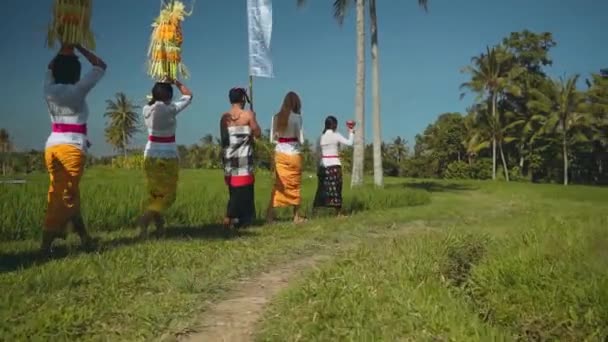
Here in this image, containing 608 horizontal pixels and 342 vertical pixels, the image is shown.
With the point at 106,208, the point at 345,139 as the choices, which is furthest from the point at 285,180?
the point at 106,208

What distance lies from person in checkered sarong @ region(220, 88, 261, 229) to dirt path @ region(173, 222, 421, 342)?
77.5 inches

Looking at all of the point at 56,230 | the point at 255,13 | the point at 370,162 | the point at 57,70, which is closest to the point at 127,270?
the point at 56,230

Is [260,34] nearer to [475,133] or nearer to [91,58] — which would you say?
[91,58]

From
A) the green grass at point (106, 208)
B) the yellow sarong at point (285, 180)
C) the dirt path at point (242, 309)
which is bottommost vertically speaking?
the dirt path at point (242, 309)

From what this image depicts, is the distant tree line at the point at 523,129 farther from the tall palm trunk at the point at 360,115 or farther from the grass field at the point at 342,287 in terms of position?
the grass field at the point at 342,287

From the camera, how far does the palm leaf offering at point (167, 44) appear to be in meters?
6.43

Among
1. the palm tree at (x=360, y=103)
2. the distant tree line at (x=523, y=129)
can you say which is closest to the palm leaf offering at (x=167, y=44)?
the palm tree at (x=360, y=103)

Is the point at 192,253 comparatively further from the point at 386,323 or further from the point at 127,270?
the point at 386,323

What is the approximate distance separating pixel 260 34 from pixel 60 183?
168 inches

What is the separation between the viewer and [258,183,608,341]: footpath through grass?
294cm

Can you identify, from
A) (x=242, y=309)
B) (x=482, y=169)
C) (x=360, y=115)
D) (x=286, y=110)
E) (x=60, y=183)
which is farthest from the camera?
(x=482, y=169)

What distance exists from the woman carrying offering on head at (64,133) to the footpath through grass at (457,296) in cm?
241

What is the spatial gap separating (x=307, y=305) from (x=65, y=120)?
3.00 meters

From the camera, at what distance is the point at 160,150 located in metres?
6.06
